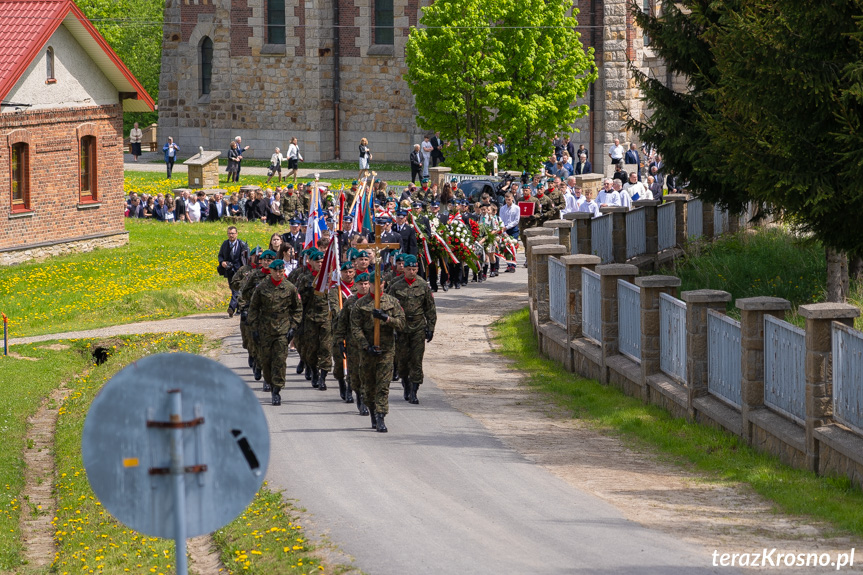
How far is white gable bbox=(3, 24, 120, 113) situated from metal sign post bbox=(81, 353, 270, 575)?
26.7m

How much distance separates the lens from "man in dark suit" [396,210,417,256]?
82.4 feet

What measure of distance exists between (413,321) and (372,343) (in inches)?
59.1

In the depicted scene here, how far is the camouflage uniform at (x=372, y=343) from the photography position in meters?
14.8

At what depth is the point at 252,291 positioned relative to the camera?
58.6 feet

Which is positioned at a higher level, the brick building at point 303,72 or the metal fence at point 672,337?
the brick building at point 303,72

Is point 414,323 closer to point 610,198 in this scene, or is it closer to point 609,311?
point 609,311

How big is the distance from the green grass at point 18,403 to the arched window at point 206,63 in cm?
3377

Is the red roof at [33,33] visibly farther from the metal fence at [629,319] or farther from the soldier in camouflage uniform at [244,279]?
the metal fence at [629,319]

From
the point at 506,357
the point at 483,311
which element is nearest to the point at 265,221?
the point at 483,311

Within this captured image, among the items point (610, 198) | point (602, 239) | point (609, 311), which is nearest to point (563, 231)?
point (602, 239)

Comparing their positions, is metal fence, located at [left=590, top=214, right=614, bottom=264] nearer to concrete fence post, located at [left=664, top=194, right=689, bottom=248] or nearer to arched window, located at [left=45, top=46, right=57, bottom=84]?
concrete fence post, located at [left=664, top=194, right=689, bottom=248]

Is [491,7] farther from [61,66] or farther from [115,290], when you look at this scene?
[115,290]

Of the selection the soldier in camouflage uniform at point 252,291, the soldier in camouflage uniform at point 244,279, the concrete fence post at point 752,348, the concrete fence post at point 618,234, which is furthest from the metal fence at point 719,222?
the concrete fence post at point 752,348

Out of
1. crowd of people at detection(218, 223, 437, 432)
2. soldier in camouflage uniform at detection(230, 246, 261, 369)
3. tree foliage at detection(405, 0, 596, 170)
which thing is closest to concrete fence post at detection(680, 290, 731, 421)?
crowd of people at detection(218, 223, 437, 432)
